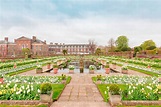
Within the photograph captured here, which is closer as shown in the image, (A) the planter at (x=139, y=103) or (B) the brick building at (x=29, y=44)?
(A) the planter at (x=139, y=103)

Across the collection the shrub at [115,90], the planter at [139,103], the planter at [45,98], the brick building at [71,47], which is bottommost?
the planter at [139,103]

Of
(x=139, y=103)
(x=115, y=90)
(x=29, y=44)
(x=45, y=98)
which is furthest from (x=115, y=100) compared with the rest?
(x=29, y=44)

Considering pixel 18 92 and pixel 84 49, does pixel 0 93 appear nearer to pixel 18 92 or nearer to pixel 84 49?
pixel 18 92

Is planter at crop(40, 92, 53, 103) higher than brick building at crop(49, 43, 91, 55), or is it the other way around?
brick building at crop(49, 43, 91, 55)

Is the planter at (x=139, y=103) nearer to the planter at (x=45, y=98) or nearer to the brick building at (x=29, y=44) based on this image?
the planter at (x=45, y=98)

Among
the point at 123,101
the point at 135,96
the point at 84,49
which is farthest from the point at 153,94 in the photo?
the point at 84,49

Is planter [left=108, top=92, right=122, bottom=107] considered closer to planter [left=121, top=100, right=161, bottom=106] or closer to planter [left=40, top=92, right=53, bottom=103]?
planter [left=121, top=100, right=161, bottom=106]

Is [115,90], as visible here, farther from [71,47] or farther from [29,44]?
[71,47]

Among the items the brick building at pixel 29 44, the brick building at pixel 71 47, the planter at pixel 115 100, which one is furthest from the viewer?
the brick building at pixel 71 47

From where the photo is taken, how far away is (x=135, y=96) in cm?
562

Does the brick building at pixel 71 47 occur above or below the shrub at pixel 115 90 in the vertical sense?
above

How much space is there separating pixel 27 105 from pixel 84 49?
308 ft

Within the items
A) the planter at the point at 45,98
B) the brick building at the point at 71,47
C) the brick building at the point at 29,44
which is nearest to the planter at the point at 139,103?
the planter at the point at 45,98

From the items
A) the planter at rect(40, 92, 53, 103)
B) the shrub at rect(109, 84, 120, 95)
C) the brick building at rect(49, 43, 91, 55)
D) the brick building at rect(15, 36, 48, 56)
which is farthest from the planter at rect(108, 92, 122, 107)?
the brick building at rect(49, 43, 91, 55)
